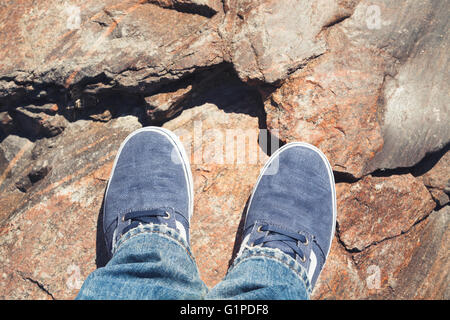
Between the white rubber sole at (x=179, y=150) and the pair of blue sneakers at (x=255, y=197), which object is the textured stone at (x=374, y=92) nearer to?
the pair of blue sneakers at (x=255, y=197)

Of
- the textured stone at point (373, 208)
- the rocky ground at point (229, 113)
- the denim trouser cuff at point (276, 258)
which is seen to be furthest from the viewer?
the textured stone at point (373, 208)

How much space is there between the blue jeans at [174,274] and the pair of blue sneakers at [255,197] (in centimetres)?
11

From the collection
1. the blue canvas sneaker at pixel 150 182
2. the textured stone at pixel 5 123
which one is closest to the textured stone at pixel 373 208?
the blue canvas sneaker at pixel 150 182

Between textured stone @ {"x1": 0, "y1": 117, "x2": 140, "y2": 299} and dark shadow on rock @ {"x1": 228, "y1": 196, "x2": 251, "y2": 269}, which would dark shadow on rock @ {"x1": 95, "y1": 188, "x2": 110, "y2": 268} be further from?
dark shadow on rock @ {"x1": 228, "y1": 196, "x2": 251, "y2": 269}

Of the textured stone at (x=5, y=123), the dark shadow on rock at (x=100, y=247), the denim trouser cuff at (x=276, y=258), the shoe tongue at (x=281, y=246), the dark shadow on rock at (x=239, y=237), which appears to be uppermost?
the textured stone at (x=5, y=123)

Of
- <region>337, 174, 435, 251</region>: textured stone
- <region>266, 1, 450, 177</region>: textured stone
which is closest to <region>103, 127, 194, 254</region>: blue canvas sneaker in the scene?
<region>266, 1, 450, 177</region>: textured stone

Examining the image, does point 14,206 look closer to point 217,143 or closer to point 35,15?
point 35,15

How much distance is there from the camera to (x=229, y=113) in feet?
6.77

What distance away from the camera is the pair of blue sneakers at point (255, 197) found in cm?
193

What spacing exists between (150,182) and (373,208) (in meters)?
1.24

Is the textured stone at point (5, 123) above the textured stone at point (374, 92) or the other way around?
the other way around

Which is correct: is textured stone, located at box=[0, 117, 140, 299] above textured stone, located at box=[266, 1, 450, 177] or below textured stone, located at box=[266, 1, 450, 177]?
below

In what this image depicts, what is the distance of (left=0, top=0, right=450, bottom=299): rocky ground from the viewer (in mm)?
1838

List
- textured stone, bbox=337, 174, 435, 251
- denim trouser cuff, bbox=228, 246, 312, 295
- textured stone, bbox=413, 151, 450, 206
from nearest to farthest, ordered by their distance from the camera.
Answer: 1. denim trouser cuff, bbox=228, 246, 312, 295
2. textured stone, bbox=337, 174, 435, 251
3. textured stone, bbox=413, 151, 450, 206
